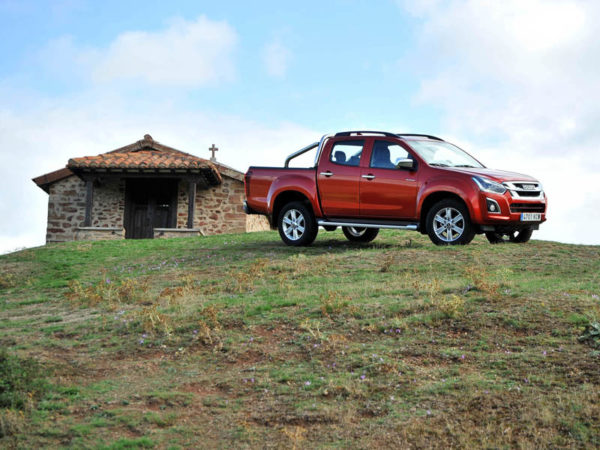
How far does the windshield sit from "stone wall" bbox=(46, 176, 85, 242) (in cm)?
1576

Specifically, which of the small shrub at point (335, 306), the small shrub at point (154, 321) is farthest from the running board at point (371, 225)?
the small shrub at point (154, 321)

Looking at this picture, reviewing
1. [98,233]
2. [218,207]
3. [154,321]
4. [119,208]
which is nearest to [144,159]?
[119,208]

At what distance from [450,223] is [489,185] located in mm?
1035

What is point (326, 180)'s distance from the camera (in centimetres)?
1355

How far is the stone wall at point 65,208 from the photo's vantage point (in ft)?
83.0

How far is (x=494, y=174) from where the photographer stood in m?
12.5

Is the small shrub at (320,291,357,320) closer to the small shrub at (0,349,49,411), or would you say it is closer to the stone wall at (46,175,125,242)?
the small shrub at (0,349,49,411)

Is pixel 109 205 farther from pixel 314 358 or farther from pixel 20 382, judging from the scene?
pixel 314 358

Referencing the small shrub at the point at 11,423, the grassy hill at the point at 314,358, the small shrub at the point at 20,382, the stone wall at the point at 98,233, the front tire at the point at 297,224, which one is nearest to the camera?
the grassy hill at the point at 314,358

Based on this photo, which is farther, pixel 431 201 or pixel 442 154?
pixel 442 154

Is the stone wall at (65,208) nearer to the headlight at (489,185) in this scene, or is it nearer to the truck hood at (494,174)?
the truck hood at (494,174)

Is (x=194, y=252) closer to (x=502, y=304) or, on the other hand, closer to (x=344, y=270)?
(x=344, y=270)

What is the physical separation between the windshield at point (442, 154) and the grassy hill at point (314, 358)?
218 cm

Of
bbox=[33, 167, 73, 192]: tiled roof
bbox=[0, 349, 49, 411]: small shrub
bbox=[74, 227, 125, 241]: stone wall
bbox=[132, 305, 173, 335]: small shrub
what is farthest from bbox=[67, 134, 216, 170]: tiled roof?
bbox=[0, 349, 49, 411]: small shrub
